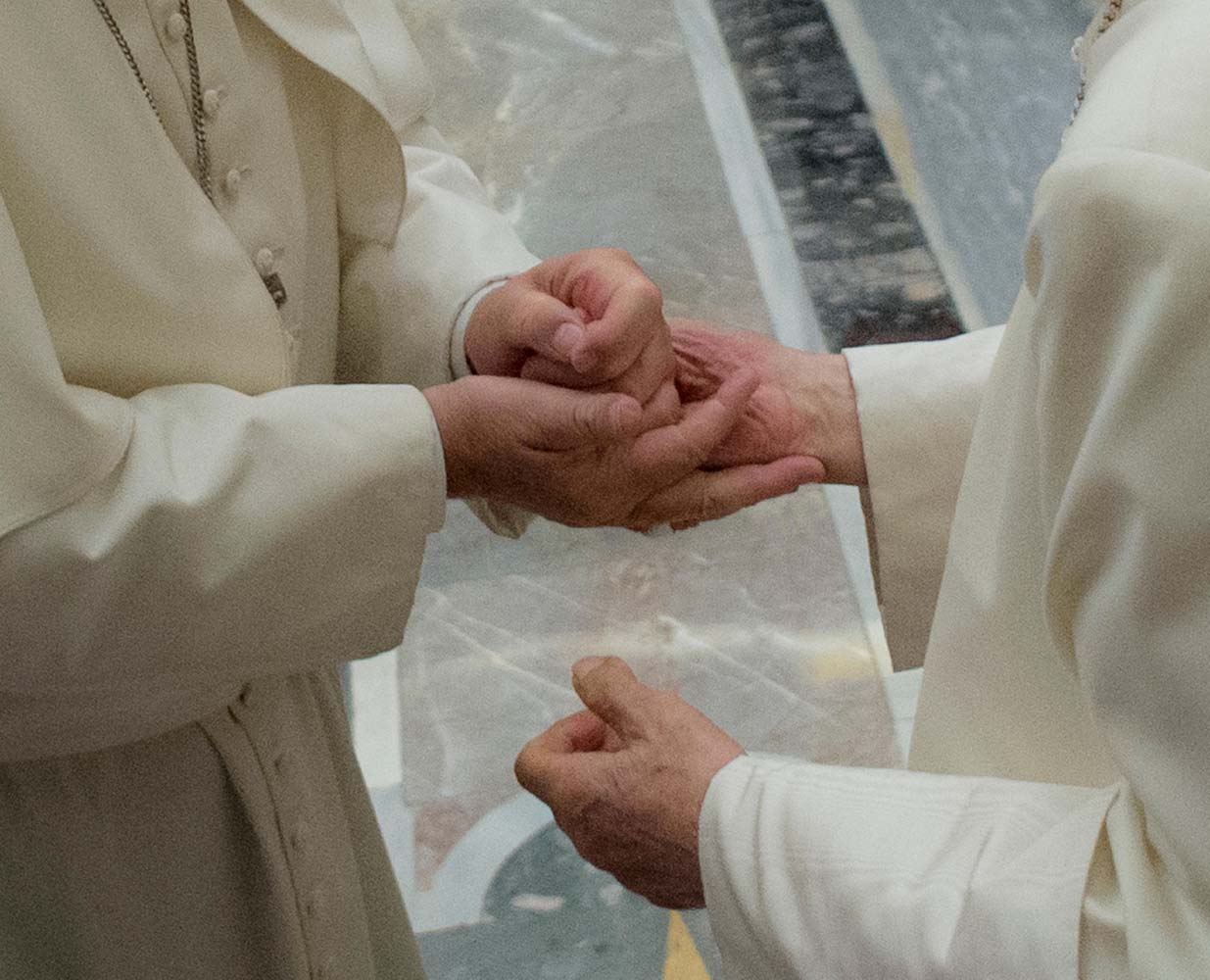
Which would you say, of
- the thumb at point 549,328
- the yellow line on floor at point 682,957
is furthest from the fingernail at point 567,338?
the yellow line on floor at point 682,957

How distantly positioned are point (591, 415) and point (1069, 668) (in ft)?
1.64

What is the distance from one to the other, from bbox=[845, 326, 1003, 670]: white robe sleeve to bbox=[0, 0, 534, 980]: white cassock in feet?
1.38

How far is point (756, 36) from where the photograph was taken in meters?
4.20

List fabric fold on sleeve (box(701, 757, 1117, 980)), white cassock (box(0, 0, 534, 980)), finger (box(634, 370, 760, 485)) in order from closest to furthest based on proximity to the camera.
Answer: fabric fold on sleeve (box(701, 757, 1117, 980))
white cassock (box(0, 0, 534, 980))
finger (box(634, 370, 760, 485))

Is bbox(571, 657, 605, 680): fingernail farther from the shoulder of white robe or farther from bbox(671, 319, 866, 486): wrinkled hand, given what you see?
the shoulder of white robe

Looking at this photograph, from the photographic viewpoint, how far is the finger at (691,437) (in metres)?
1.41

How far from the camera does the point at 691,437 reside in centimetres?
143

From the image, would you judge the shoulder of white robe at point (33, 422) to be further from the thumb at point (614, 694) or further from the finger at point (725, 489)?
the finger at point (725, 489)

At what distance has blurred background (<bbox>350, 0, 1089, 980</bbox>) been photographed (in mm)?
2369

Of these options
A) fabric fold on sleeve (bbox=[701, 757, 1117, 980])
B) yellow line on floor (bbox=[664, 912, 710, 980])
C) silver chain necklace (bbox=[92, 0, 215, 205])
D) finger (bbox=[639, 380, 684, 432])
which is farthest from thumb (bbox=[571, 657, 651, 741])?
yellow line on floor (bbox=[664, 912, 710, 980])

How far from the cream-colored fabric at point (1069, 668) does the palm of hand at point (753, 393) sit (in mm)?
425

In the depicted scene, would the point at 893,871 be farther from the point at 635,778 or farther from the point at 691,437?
the point at 691,437

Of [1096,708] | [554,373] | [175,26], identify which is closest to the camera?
[1096,708]

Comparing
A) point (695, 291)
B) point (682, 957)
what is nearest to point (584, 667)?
point (682, 957)
